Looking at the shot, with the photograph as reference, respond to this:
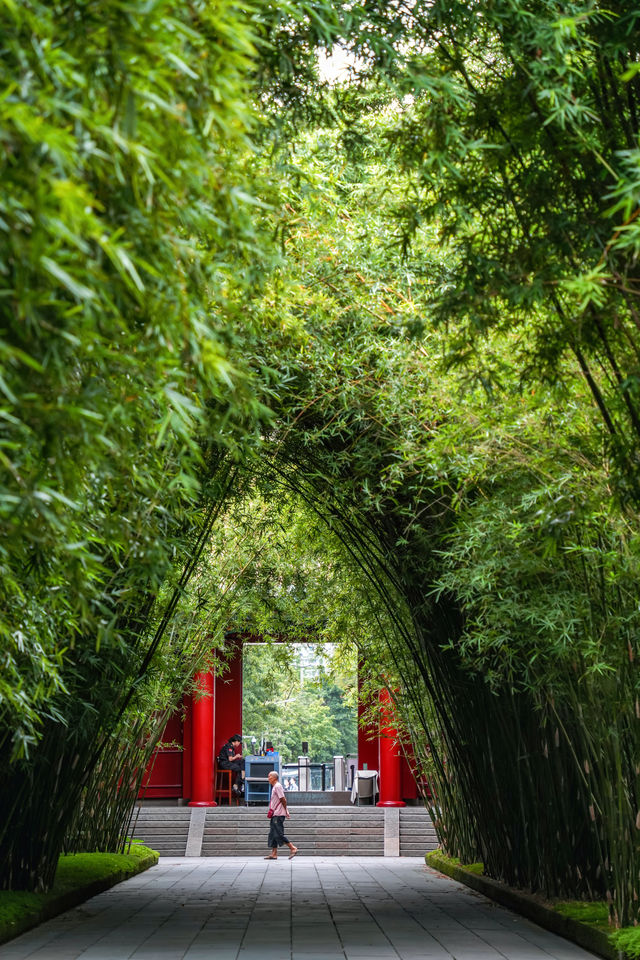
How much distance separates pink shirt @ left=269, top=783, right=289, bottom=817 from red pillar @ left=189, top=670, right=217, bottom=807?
3944mm

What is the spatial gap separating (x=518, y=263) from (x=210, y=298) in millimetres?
978

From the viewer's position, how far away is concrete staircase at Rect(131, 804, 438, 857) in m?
15.1

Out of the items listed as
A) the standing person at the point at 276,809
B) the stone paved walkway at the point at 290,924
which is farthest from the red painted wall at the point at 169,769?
the stone paved walkway at the point at 290,924

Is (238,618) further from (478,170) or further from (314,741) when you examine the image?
(314,741)

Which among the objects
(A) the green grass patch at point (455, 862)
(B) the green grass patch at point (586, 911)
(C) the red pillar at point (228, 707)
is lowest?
(A) the green grass patch at point (455, 862)

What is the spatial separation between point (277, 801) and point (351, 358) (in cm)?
758

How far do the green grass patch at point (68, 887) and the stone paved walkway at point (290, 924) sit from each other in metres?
0.08

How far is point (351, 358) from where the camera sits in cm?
629

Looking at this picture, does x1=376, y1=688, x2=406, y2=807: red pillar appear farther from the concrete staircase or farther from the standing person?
the standing person

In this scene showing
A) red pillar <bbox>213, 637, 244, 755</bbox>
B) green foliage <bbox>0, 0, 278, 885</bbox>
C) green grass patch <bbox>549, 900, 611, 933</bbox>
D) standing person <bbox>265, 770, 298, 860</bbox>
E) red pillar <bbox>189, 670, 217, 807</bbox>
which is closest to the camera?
green foliage <bbox>0, 0, 278, 885</bbox>

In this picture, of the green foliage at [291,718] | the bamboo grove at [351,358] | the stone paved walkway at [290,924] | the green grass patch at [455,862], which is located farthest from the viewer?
the green foliage at [291,718]

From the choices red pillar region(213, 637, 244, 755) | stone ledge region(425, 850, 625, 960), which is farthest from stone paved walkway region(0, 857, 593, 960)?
red pillar region(213, 637, 244, 755)

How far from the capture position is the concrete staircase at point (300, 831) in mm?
→ 15094

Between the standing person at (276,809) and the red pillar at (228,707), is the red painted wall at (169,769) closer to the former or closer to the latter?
the red pillar at (228,707)
